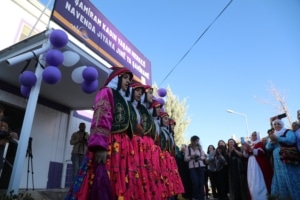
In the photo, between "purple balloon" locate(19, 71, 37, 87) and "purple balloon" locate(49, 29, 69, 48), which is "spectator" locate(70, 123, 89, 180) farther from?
"purple balloon" locate(49, 29, 69, 48)

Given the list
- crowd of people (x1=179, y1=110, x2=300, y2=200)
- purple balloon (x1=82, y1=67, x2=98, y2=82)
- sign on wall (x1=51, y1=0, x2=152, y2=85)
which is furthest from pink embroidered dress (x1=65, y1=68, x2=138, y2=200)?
sign on wall (x1=51, y1=0, x2=152, y2=85)

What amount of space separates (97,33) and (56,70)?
322 centimetres

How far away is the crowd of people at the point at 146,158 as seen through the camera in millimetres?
2586

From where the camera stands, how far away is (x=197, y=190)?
5.95 meters

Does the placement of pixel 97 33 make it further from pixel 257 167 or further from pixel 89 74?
pixel 257 167

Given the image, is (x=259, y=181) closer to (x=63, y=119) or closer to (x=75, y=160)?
(x=75, y=160)

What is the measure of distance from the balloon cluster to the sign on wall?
3.89 feet

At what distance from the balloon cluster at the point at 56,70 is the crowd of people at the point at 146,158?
0.94m

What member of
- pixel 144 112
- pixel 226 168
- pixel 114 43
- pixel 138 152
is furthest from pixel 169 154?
pixel 114 43

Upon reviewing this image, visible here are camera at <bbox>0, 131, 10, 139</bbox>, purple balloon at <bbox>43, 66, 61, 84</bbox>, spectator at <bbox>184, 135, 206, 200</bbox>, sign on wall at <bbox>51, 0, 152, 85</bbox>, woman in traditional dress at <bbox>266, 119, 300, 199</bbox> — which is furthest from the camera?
spectator at <bbox>184, 135, 206, 200</bbox>

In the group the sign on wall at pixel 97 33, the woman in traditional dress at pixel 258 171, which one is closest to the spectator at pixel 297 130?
the woman in traditional dress at pixel 258 171

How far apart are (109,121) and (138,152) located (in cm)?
67

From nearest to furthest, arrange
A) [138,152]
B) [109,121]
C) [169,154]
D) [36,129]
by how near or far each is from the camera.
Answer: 1. [109,121]
2. [138,152]
3. [169,154]
4. [36,129]

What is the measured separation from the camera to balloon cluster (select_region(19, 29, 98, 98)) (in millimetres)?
3762
